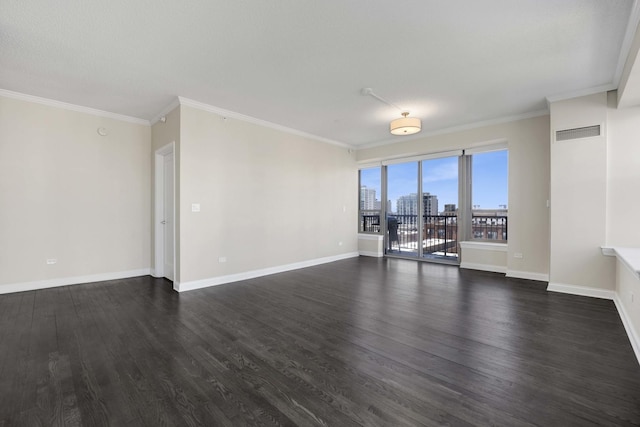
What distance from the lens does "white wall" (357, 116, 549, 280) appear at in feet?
15.2

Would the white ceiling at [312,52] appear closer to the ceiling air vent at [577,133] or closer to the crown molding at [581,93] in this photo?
the crown molding at [581,93]

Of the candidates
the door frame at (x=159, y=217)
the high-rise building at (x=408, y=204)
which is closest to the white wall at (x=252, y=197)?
the door frame at (x=159, y=217)

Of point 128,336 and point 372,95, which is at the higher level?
point 372,95

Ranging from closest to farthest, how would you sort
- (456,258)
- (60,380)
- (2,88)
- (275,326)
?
(60,380) → (275,326) → (2,88) → (456,258)

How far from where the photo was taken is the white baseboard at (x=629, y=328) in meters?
2.32

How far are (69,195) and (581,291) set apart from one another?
25.1ft

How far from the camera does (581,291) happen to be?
387cm

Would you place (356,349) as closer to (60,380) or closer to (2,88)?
(60,380)

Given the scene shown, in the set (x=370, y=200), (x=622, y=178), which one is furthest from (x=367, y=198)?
(x=622, y=178)

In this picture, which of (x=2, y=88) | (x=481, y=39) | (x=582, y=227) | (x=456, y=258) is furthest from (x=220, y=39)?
(x=456, y=258)

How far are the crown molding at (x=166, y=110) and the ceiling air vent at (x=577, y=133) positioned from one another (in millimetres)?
5603

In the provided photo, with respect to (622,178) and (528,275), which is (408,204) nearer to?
(528,275)

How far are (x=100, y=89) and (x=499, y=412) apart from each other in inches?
210

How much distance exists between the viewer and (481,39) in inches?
106
